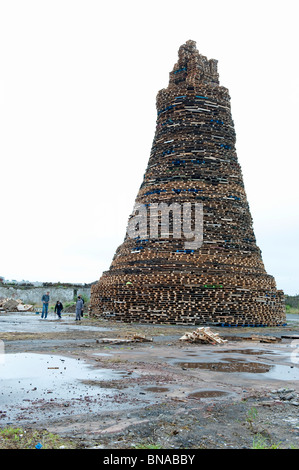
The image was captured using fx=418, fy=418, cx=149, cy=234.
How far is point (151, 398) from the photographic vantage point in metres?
3.55

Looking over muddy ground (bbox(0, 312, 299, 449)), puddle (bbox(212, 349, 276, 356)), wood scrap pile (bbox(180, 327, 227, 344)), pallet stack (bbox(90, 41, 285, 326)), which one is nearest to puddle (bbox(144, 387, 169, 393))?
muddy ground (bbox(0, 312, 299, 449))

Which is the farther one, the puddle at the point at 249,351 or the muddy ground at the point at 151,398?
the puddle at the point at 249,351

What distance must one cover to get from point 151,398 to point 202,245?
11.6 meters

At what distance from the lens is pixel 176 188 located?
15828 millimetres

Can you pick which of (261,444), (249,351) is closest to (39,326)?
(249,351)

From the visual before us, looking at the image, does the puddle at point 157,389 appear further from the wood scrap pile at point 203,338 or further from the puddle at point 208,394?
the wood scrap pile at point 203,338

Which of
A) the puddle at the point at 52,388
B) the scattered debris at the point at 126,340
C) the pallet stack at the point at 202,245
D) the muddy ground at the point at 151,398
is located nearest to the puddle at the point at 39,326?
the pallet stack at the point at 202,245

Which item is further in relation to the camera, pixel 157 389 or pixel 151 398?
pixel 157 389

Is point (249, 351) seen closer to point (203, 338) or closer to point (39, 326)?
point (203, 338)

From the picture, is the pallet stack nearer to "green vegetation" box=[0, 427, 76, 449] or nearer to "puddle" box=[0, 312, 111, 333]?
"puddle" box=[0, 312, 111, 333]

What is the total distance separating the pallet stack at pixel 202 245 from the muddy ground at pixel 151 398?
759cm

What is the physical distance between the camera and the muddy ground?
8.65 feet

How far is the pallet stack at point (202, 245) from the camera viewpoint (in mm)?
14078

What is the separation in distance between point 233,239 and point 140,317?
4.48 metres
